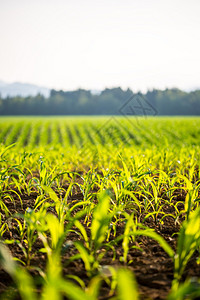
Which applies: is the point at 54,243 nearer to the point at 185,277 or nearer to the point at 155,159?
the point at 185,277

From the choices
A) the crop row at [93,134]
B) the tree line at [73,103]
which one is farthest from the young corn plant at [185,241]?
the tree line at [73,103]

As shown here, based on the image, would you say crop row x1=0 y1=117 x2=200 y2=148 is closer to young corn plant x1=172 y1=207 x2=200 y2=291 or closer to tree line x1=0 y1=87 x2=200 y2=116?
young corn plant x1=172 y1=207 x2=200 y2=291

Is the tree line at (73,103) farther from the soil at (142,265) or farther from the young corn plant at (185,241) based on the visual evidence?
the young corn plant at (185,241)

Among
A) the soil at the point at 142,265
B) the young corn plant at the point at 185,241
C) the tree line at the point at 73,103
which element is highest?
the tree line at the point at 73,103

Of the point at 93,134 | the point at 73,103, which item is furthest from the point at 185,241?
the point at 73,103

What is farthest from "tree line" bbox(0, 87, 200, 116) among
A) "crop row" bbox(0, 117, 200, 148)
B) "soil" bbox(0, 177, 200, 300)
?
"soil" bbox(0, 177, 200, 300)

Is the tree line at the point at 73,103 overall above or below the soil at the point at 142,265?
above

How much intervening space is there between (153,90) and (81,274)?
67.7 metres

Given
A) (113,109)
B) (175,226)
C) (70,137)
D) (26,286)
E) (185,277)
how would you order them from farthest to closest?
(113,109) < (70,137) < (175,226) < (185,277) < (26,286)

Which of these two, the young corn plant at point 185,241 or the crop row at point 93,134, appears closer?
the young corn plant at point 185,241

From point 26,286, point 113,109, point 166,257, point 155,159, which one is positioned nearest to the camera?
point 26,286

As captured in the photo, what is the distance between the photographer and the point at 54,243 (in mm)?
1611

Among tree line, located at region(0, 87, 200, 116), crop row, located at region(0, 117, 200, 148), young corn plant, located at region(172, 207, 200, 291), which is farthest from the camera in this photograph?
tree line, located at region(0, 87, 200, 116)

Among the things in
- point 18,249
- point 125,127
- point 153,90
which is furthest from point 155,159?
point 153,90
